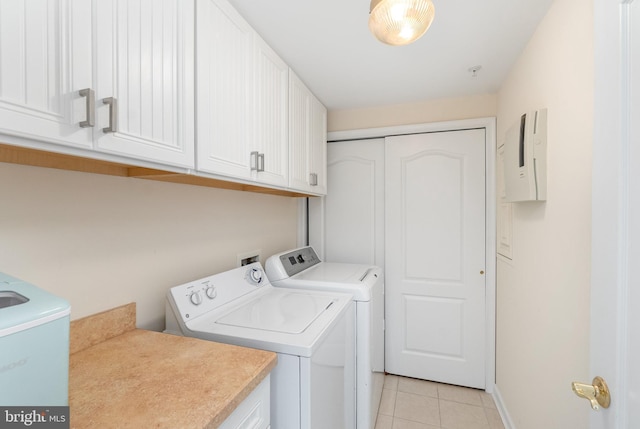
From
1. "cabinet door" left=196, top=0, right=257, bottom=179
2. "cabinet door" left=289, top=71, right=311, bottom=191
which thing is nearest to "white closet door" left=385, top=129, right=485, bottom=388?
"cabinet door" left=289, top=71, right=311, bottom=191

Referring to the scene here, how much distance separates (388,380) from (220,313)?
1.82 meters

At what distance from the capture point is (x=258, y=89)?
1.43m

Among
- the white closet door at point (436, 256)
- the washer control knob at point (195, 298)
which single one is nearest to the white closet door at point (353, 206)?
→ the white closet door at point (436, 256)

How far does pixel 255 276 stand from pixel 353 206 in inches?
50.9

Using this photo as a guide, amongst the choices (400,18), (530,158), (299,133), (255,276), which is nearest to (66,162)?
(255,276)

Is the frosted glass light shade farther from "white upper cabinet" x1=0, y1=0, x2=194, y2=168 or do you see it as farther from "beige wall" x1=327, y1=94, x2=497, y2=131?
"beige wall" x1=327, y1=94, x2=497, y2=131

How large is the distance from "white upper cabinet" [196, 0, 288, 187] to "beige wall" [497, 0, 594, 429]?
1276 millimetres

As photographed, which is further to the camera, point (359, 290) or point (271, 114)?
point (359, 290)

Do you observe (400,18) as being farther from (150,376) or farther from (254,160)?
(150,376)

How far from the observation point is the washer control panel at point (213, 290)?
1.21 meters

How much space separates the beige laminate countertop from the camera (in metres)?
0.68

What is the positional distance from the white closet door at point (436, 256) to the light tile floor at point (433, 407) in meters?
0.09

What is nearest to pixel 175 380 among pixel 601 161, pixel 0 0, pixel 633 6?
pixel 0 0

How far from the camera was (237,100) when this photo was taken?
4.16 feet
